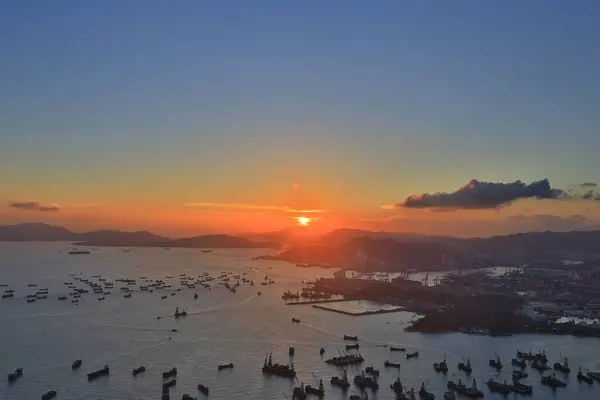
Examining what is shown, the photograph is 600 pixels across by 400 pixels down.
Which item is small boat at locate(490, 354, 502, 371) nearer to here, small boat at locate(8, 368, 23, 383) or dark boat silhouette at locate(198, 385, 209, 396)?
dark boat silhouette at locate(198, 385, 209, 396)

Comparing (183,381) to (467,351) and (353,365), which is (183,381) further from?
(467,351)

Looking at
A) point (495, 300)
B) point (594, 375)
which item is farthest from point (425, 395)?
point (495, 300)

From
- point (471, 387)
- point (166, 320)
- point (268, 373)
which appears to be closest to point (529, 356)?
point (471, 387)

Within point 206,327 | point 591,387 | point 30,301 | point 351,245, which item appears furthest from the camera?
point 351,245

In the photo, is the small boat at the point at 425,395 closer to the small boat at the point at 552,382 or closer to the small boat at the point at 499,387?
the small boat at the point at 499,387

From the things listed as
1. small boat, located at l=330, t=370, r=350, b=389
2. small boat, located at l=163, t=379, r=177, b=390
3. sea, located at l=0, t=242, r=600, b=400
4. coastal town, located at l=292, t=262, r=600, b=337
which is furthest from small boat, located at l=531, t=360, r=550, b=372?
small boat, located at l=163, t=379, r=177, b=390

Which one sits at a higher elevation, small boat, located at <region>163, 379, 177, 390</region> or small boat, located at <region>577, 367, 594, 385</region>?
small boat, located at <region>163, 379, 177, 390</region>

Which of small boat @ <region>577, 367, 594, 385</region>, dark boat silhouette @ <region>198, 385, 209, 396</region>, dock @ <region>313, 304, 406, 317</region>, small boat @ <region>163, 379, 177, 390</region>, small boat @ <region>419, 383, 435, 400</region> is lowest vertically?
small boat @ <region>577, 367, 594, 385</region>
